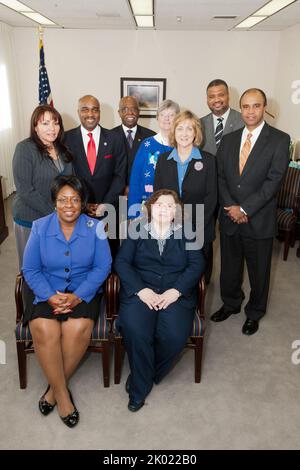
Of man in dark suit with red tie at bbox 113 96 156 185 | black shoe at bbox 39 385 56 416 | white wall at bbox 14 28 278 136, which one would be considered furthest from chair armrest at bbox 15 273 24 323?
white wall at bbox 14 28 278 136

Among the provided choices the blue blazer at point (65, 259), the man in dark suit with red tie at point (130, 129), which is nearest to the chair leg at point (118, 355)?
the blue blazer at point (65, 259)

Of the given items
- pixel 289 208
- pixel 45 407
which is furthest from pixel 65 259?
pixel 289 208

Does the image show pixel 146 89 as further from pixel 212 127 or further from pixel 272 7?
pixel 212 127

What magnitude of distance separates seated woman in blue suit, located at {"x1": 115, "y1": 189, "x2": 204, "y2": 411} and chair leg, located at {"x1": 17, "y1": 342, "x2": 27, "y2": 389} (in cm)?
66

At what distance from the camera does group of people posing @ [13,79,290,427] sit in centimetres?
244

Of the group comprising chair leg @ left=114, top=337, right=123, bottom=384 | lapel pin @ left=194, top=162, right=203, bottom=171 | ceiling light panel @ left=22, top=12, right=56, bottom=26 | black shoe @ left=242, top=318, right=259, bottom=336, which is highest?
ceiling light panel @ left=22, top=12, right=56, bottom=26

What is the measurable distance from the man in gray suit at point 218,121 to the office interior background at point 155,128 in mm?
1522

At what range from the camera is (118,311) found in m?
2.63

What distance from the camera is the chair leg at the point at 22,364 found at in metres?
2.51

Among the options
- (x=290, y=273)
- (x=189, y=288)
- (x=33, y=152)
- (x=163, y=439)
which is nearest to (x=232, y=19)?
(x=290, y=273)

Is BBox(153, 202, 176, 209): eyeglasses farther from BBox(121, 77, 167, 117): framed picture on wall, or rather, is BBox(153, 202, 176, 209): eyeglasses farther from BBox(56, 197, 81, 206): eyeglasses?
BBox(121, 77, 167, 117): framed picture on wall

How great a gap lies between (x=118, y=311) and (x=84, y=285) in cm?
31

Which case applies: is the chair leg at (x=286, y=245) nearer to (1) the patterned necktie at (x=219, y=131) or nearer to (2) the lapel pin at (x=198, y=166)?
(1) the patterned necktie at (x=219, y=131)
